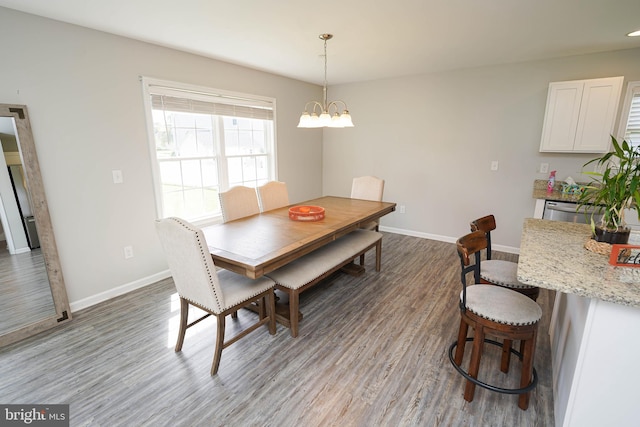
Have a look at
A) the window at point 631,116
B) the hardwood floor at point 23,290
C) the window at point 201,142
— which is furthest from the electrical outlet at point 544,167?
the hardwood floor at point 23,290

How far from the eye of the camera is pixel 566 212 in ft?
10.7

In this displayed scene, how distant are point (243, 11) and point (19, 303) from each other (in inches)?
115

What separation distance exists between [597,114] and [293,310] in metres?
3.81

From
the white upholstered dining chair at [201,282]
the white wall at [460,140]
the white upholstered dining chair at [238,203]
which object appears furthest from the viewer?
the white wall at [460,140]

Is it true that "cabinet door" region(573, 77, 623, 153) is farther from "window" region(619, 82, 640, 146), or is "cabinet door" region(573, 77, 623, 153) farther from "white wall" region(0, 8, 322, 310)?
"white wall" region(0, 8, 322, 310)

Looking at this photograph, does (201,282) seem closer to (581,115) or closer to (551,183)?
(551,183)

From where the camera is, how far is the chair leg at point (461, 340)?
1874mm

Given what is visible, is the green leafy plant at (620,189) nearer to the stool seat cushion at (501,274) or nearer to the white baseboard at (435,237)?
the stool seat cushion at (501,274)

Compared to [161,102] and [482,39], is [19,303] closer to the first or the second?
[161,102]

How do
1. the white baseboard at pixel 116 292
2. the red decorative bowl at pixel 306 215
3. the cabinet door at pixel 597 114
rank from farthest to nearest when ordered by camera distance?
the cabinet door at pixel 597 114, the red decorative bowl at pixel 306 215, the white baseboard at pixel 116 292

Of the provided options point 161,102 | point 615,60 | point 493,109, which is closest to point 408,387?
point 161,102

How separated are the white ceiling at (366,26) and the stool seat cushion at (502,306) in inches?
79.4

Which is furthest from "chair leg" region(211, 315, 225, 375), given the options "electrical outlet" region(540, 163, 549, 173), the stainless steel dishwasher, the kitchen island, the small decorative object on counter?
"electrical outlet" region(540, 163, 549, 173)

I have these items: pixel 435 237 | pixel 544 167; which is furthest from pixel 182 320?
pixel 544 167
